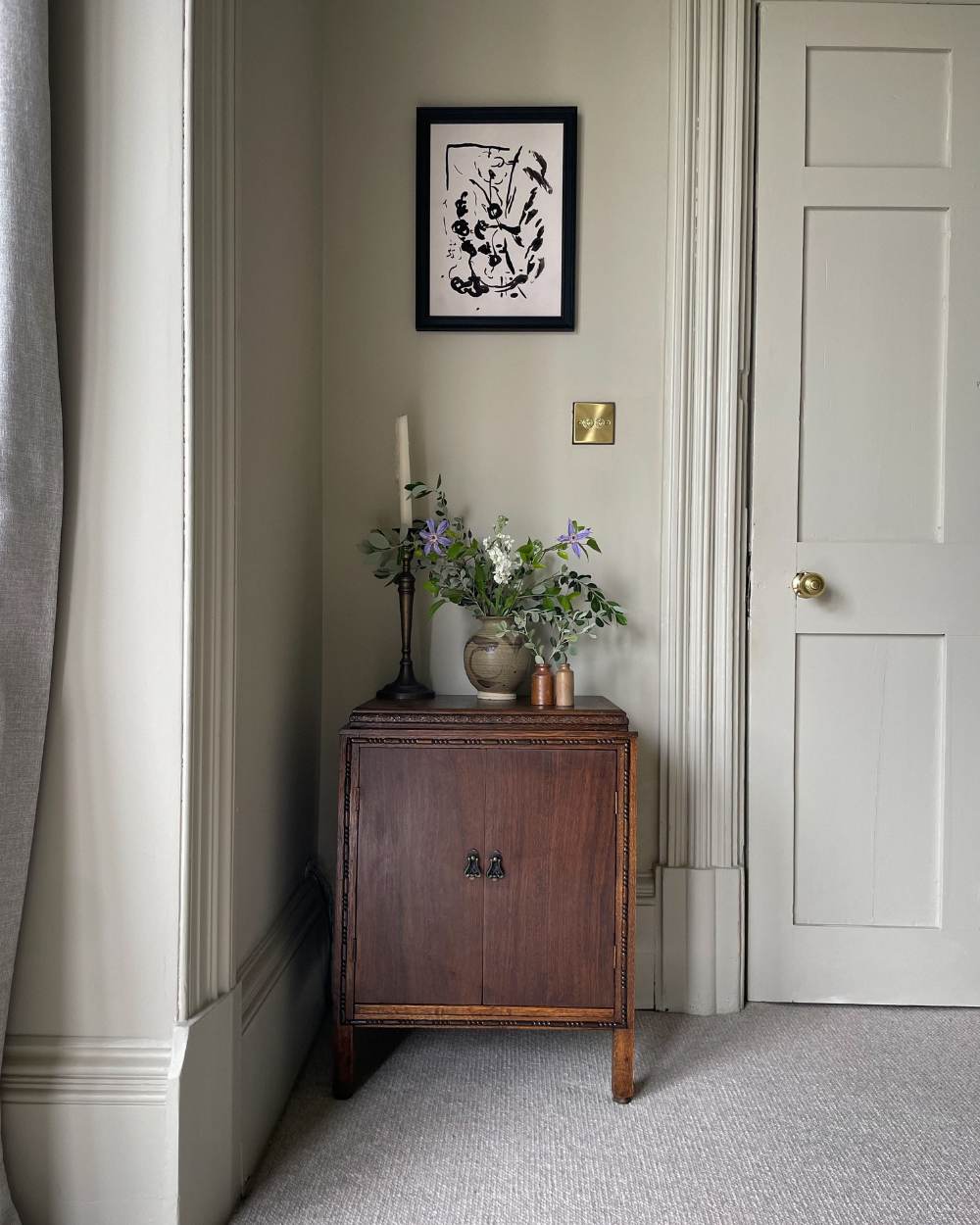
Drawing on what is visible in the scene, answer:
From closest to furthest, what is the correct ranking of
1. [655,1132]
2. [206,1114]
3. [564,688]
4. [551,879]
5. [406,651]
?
[206,1114] → [655,1132] → [551,879] → [564,688] → [406,651]

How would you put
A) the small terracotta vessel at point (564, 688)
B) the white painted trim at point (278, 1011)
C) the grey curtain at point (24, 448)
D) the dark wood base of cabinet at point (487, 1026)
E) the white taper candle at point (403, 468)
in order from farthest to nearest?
1. the white taper candle at point (403, 468)
2. the small terracotta vessel at point (564, 688)
3. the dark wood base of cabinet at point (487, 1026)
4. the white painted trim at point (278, 1011)
5. the grey curtain at point (24, 448)

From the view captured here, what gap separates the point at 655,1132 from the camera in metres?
1.41

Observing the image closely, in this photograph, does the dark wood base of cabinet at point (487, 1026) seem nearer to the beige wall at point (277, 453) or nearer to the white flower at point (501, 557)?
the beige wall at point (277, 453)

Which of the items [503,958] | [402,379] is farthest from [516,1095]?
[402,379]

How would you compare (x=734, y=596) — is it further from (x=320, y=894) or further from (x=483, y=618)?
(x=320, y=894)

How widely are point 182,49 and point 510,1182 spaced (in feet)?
5.31

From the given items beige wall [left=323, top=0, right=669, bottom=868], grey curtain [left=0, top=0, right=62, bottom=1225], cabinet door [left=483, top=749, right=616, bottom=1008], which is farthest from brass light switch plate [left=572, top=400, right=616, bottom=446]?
grey curtain [left=0, top=0, right=62, bottom=1225]

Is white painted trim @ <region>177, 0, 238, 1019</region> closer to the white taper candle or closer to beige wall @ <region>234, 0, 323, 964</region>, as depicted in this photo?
beige wall @ <region>234, 0, 323, 964</region>

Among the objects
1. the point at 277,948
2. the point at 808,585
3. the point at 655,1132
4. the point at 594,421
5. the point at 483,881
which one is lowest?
the point at 655,1132

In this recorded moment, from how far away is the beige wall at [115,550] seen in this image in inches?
43.5

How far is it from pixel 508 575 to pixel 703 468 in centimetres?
52

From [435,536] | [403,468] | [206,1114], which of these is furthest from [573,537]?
[206,1114]

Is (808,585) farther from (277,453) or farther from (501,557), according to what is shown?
(277,453)

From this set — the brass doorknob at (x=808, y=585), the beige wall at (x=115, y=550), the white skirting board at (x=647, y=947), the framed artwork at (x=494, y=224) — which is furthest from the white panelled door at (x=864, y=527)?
the beige wall at (x=115, y=550)
